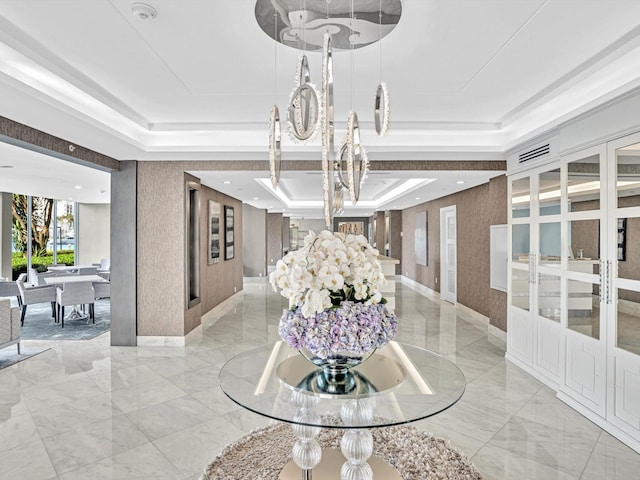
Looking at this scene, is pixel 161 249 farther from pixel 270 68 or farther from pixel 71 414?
pixel 270 68

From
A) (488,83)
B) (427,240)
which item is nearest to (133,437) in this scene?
(488,83)

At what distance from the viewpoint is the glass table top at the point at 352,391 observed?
5.50ft

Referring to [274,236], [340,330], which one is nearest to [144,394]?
[340,330]

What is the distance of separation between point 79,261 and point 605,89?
13730mm

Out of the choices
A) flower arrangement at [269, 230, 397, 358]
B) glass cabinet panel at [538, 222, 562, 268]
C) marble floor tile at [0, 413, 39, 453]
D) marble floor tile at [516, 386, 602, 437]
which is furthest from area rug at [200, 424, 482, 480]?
glass cabinet panel at [538, 222, 562, 268]

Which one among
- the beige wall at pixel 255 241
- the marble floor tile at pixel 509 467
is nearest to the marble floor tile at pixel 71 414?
the marble floor tile at pixel 509 467

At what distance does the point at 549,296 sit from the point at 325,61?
332 centimetres

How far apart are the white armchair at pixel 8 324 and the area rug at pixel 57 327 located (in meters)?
0.97

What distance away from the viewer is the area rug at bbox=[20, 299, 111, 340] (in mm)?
5609

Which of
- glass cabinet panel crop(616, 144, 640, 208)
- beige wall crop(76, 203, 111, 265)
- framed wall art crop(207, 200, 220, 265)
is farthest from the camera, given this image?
beige wall crop(76, 203, 111, 265)

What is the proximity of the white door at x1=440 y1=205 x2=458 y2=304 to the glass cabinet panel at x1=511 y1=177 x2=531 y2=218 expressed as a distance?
3.40 meters

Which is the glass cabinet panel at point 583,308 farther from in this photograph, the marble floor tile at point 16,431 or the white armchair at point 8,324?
the white armchair at point 8,324

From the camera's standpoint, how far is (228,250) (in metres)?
7.94

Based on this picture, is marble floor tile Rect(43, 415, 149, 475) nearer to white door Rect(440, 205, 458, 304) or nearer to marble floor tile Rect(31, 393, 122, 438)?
marble floor tile Rect(31, 393, 122, 438)
